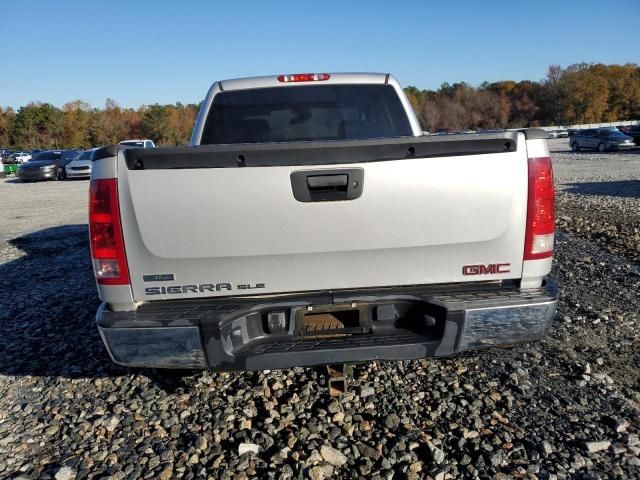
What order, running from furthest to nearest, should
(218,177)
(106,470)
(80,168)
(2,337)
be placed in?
1. (80,168)
2. (2,337)
3. (106,470)
4. (218,177)

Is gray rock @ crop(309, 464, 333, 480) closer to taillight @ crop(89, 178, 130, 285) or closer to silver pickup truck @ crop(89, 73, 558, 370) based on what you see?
silver pickup truck @ crop(89, 73, 558, 370)

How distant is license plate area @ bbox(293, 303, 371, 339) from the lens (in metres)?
2.52

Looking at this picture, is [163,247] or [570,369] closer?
[163,247]

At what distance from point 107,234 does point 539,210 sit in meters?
2.20

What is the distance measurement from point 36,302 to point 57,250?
301 centimetres

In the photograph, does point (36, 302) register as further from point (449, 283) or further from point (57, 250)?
point (449, 283)

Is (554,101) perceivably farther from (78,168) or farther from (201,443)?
(201,443)

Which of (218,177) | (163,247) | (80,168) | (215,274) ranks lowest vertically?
(80,168)

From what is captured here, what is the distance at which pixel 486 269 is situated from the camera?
2.56m

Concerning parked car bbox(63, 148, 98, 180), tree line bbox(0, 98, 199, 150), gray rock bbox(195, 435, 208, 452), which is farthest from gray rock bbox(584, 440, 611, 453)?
tree line bbox(0, 98, 199, 150)

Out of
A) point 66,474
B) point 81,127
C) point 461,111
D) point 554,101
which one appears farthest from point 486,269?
point 554,101

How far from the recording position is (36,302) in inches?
207

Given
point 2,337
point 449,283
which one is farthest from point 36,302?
point 449,283

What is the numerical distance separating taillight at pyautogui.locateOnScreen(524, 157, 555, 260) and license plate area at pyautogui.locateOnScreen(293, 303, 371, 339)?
92 centimetres
